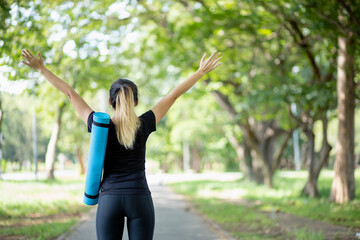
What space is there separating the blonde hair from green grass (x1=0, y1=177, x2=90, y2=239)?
5.01m

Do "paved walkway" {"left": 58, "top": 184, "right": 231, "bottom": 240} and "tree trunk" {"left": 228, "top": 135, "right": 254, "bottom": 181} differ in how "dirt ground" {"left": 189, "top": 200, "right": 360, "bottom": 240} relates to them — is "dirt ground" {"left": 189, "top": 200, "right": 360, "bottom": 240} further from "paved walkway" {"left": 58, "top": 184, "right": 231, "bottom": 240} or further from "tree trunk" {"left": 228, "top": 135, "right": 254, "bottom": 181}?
"tree trunk" {"left": 228, "top": 135, "right": 254, "bottom": 181}

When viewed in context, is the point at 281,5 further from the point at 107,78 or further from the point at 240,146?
the point at 240,146

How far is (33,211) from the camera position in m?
9.75

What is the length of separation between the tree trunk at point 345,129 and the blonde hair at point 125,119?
32.2ft

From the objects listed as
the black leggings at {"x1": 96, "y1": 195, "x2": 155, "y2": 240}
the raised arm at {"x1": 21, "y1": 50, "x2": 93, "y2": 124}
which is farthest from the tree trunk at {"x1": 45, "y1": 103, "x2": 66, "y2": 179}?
the black leggings at {"x1": 96, "y1": 195, "x2": 155, "y2": 240}

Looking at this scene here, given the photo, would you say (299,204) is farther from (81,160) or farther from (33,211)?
(81,160)

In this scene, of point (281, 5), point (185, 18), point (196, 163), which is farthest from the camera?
point (196, 163)

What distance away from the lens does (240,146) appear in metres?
23.4

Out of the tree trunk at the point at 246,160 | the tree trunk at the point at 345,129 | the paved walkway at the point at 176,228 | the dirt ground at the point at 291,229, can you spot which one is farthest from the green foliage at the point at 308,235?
the tree trunk at the point at 246,160

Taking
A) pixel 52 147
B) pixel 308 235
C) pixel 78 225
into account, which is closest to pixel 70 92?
pixel 308 235

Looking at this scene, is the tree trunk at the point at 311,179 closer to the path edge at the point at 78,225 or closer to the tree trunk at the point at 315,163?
the tree trunk at the point at 315,163

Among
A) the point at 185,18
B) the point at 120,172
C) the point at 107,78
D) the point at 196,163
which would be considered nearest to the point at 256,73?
the point at 185,18

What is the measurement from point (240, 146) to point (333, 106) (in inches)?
387

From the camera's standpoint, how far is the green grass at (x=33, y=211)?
7.64 m
